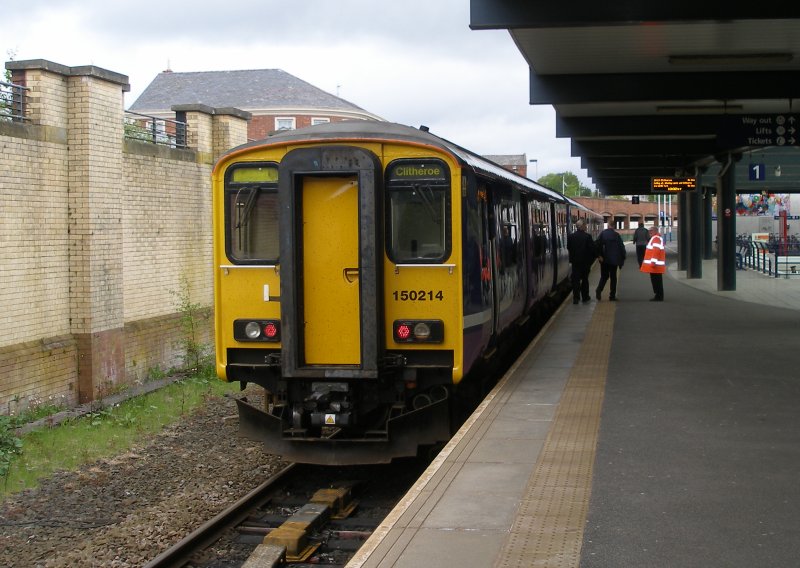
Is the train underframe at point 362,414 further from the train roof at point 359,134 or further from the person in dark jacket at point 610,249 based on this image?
the person in dark jacket at point 610,249

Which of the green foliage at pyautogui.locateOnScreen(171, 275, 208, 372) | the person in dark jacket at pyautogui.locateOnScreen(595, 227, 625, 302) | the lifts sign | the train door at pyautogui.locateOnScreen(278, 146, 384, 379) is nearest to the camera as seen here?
the train door at pyautogui.locateOnScreen(278, 146, 384, 379)

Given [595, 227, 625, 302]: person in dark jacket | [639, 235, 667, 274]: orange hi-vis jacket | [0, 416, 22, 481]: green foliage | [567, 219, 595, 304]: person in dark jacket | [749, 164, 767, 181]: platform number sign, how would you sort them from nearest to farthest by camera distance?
[0, 416, 22, 481]: green foliage < [567, 219, 595, 304]: person in dark jacket < [639, 235, 667, 274]: orange hi-vis jacket < [595, 227, 625, 302]: person in dark jacket < [749, 164, 767, 181]: platform number sign

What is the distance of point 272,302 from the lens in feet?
27.8

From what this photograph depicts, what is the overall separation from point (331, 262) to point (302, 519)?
2078 millimetres

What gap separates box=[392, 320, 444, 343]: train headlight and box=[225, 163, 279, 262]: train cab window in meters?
1.22

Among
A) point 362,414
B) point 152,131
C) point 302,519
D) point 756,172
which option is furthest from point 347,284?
point 756,172

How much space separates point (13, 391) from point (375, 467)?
5.04 meters

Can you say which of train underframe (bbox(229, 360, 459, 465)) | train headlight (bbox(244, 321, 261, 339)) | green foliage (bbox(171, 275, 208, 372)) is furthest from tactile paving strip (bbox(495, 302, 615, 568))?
green foliage (bbox(171, 275, 208, 372))

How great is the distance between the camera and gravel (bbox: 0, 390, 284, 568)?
7273 mm

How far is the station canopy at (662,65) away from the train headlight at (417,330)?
4633 millimetres

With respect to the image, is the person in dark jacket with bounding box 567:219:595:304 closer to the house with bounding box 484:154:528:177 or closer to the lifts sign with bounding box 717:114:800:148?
the lifts sign with bounding box 717:114:800:148

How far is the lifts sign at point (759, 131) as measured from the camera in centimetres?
1733

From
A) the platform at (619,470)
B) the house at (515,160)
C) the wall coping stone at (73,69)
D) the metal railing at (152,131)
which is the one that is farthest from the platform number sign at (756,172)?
the house at (515,160)

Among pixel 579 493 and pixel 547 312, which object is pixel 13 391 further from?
pixel 547 312
